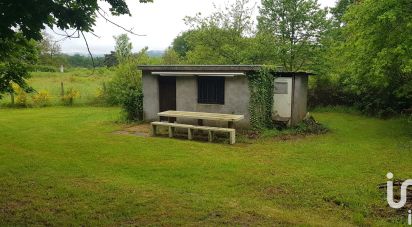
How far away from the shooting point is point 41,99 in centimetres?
2369

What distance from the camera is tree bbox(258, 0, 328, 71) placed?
835 inches

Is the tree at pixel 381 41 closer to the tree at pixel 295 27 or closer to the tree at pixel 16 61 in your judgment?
the tree at pixel 295 27

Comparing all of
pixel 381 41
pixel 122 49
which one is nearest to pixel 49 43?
pixel 381 41

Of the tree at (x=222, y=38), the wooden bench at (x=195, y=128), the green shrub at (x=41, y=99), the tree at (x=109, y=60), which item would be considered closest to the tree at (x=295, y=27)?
the tree at (x=222, y=38)

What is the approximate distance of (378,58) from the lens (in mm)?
12805

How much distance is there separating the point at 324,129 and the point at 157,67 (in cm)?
736

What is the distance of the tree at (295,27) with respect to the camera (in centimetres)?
2120

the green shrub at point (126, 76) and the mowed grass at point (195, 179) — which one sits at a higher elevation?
the green shrub at point (126, 76)

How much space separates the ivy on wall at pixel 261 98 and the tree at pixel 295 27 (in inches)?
294

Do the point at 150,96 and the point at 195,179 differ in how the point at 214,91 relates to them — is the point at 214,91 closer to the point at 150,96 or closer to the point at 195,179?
the point at 150,96

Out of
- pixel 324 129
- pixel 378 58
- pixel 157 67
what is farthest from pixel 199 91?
pixel 378 58

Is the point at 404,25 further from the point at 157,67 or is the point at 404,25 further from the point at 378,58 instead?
the point at 157,67

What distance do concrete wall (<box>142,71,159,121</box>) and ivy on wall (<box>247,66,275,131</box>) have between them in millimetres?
4386

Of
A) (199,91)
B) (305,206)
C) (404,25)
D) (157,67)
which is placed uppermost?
(404,25)
